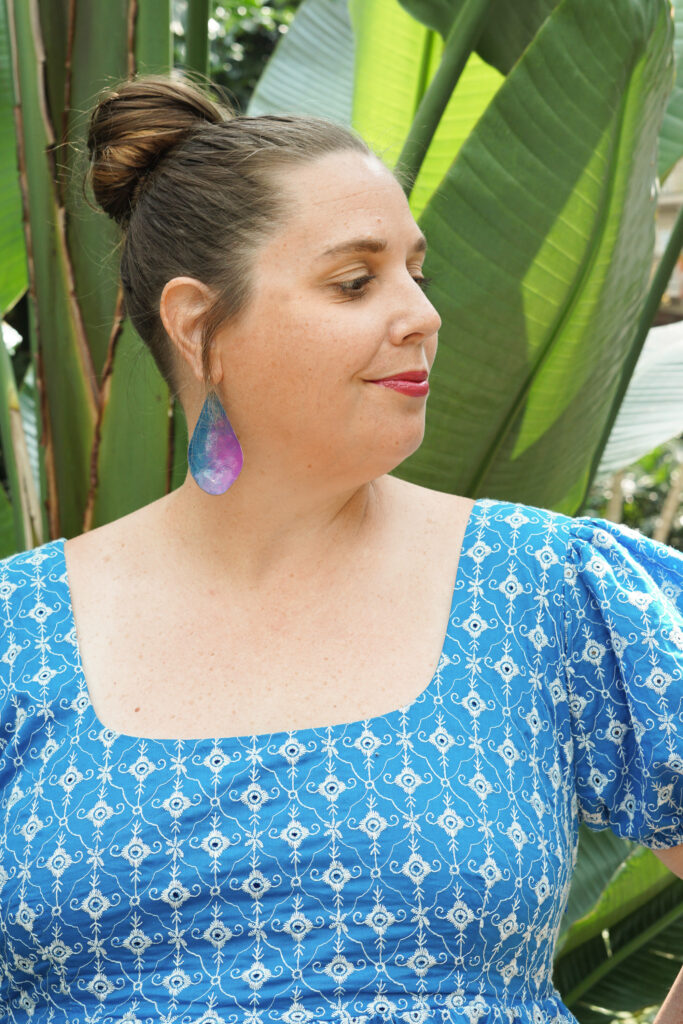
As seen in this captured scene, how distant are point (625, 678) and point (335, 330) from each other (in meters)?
0.42

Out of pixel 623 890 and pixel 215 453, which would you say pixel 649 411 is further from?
pixel 215 453

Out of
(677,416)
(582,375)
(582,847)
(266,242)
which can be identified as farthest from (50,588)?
(677,416)

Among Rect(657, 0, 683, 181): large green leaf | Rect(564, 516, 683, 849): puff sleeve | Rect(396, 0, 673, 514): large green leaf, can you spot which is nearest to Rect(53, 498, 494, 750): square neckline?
Rect(564, 516, 683, 849): puff sleeve

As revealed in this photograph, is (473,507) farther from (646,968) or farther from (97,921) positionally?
(646,968)

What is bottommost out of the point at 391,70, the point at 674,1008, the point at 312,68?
the point at 674,1008

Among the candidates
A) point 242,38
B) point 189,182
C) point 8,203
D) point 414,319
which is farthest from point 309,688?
point 242,38

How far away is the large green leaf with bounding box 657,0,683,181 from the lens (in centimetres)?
166

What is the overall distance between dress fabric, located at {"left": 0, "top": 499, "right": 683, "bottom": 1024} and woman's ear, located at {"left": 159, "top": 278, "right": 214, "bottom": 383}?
1.06 ft

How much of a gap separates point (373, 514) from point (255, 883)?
0.40 m

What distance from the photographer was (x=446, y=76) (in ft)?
4.35

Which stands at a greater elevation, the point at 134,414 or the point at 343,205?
the point at 343,205

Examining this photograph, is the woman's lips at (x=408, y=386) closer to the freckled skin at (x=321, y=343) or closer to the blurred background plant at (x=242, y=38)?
the freckled skin at (x=321, y=343)

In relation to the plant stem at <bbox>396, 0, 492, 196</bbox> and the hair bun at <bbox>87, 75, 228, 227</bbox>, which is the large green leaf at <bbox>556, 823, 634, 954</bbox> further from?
the hair bun at <bbox>87, 75, 228, 227</bbox>

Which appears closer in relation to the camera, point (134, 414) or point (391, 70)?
point (134, 414)
